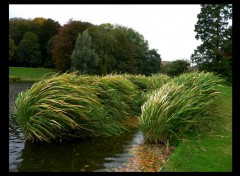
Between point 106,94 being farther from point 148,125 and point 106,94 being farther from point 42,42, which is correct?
point 42,42

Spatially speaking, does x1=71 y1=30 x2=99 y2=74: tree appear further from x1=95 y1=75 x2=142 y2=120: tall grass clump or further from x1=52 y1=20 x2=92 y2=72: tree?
x1=95 y1=75 x2=142 y2=120: tall grass clump

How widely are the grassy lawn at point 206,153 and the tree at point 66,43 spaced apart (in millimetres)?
41531

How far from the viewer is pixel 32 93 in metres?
8.50

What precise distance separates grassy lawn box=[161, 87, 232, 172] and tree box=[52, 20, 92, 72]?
41531 millimetres

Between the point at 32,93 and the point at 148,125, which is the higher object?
the point at 32,93

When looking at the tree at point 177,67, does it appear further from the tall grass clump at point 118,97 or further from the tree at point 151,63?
the tree at point 151,63

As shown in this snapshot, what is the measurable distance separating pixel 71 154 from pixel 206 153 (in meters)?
3.17

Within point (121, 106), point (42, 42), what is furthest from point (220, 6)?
point (42, 42)

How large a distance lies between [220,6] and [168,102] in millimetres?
20251

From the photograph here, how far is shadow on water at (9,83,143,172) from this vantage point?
6.52m

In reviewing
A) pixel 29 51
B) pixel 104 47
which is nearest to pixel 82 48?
pixel 104 47

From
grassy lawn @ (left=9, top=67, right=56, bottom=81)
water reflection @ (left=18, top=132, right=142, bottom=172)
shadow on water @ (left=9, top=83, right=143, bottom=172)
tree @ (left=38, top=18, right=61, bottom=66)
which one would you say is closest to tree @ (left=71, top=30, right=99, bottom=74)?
grassy lawn @ (left=9, top=67, right=56, bottom=81)

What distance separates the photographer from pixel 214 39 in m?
25.8
